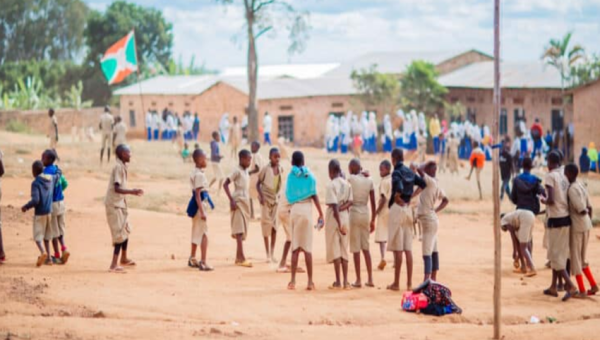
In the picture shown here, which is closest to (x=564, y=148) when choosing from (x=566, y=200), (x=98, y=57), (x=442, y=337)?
(x=566, y=200)

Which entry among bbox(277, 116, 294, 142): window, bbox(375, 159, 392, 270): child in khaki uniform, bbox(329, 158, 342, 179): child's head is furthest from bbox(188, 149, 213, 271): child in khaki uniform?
bbox(277, 116, 294, 142): window

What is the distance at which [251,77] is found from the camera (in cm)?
4253

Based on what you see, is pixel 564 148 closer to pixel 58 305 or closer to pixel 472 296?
pixel 472 296

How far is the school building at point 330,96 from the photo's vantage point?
39.4 m

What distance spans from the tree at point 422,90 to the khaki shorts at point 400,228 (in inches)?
1282

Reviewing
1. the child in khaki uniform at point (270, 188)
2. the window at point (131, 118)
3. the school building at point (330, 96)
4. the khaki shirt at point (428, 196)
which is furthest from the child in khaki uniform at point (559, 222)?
the window at point (131, 118)

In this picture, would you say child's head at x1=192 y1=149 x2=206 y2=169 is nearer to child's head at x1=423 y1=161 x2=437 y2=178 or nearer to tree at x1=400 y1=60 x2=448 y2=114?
child's head at x1=423 y1=161 x2=437 y2=178

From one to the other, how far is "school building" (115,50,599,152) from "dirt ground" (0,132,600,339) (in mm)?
20499

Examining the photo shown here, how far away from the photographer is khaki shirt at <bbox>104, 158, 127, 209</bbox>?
12961 millimetres

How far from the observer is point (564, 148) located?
36.2 m

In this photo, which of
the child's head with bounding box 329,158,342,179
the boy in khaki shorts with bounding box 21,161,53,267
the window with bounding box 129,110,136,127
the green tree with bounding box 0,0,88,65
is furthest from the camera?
the green tree with bounding box 0,0,88,65

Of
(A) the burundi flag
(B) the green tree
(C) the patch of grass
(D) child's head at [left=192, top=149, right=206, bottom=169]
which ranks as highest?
(B) the green tree

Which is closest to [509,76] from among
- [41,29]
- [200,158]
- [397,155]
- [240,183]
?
[240,183]

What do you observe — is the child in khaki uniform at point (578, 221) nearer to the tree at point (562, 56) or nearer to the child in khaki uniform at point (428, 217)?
the child in khaki uniform at point (428, 217)
